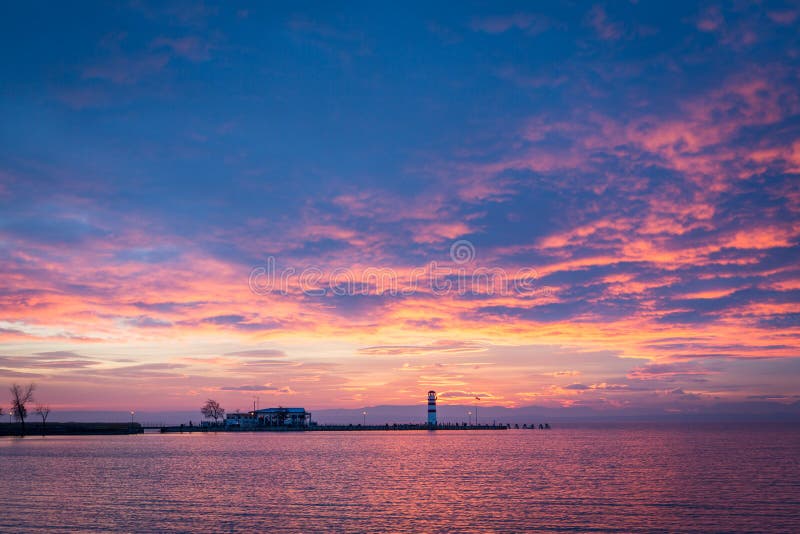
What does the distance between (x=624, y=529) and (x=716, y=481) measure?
30035 mm

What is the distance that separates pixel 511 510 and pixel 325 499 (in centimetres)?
1509

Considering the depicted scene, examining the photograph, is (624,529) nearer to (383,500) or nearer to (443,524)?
(443,524)

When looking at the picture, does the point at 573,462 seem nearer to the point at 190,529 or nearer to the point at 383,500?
the point at 383,500

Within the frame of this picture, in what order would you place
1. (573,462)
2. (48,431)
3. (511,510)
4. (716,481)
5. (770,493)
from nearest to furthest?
(511,510) → (770,493) → (716,481) → (573,462) → (48,431)

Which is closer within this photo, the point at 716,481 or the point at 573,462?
the point at 716,481

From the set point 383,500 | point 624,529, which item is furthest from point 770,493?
point 383,500

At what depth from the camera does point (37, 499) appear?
5078 centimetres

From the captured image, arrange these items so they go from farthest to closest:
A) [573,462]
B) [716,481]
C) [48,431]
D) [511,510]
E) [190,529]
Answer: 1. [48,431]
2. [573,462]
3. [716,481]
4. [511,510]
5. [190,529]

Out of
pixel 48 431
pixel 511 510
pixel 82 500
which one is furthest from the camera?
pixel 48 431

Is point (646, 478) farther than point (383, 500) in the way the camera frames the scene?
Yes

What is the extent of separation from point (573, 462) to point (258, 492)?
48989mm

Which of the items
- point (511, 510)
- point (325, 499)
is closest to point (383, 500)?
point (325, 499)

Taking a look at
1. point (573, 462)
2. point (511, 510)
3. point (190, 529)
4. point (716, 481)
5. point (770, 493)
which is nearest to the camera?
point (190, 529)

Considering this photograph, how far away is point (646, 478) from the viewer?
66688 mm
